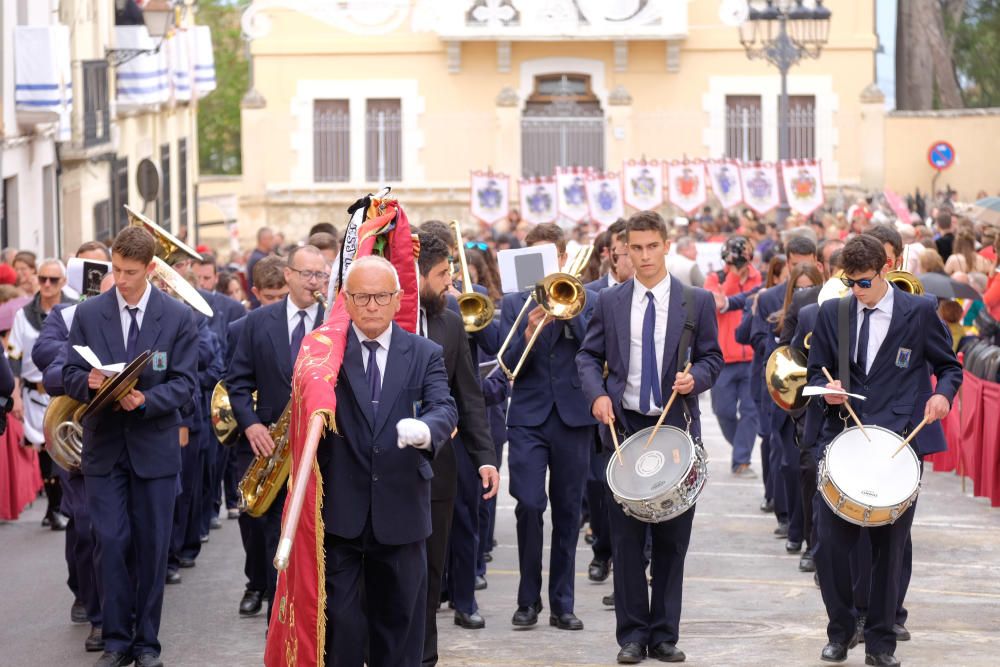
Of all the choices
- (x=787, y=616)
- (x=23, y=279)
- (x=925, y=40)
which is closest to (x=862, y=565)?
(x=787, y=616)

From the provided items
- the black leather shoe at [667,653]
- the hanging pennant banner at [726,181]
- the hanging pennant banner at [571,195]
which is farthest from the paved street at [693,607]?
the hanging pennant banner at [726,181]

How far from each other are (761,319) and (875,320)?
3789 mm

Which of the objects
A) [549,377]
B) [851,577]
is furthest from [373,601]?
[549,377]

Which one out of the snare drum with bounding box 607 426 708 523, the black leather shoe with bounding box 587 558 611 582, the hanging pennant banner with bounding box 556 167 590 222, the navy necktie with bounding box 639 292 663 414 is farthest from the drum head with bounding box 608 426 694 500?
the hanging pennant banner with bounding box 556 167 590 222

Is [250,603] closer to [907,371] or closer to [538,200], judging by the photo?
[907,371]

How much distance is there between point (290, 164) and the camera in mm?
41406

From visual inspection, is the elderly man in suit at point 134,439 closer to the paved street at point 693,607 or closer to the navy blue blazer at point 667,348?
the paved street at point 693,607

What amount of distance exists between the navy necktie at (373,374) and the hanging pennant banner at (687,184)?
26350 mm

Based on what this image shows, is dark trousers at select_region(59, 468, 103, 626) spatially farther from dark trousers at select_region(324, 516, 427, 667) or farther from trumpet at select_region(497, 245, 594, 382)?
dark trousers at select_region(324, 516, 427, 667)

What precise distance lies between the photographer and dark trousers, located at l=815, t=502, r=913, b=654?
19.8ft

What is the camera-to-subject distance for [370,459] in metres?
7.08

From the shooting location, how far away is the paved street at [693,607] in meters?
9.36

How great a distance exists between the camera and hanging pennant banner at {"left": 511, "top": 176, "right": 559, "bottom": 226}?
31.5m

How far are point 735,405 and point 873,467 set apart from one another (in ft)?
22.6
